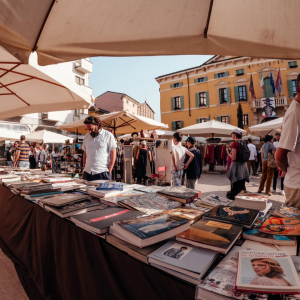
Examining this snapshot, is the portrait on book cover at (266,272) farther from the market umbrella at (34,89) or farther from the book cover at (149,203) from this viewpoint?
the market umbrella at (34,89)

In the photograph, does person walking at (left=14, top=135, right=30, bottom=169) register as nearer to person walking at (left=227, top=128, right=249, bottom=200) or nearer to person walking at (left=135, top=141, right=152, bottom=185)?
→ person walking at (left=135, top=141, right=152, bottom=185)

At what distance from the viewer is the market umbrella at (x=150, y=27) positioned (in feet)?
4.13

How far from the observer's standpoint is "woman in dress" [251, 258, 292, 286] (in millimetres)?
714

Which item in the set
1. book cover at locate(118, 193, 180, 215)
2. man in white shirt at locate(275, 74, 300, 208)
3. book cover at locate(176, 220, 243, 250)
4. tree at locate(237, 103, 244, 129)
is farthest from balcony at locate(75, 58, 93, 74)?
book cover at locate(176, 220, 243, 250)

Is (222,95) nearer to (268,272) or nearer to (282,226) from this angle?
(282,226)

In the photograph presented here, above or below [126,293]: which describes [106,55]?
above

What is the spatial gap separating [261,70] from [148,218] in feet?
85.7

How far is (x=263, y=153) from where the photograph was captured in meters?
6.61

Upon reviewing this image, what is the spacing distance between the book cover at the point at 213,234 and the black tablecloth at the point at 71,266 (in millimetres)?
228

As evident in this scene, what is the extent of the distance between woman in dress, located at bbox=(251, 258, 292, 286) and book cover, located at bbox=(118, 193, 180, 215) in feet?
2.73

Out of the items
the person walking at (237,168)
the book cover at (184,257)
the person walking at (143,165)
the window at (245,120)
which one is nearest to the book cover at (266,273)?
the book cover at (184,257)

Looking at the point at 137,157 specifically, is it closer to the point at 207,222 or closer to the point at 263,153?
the point at 263,153

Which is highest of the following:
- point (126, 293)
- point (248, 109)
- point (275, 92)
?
point (275, 92)

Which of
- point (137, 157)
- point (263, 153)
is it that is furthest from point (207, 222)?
point (263, 153)
